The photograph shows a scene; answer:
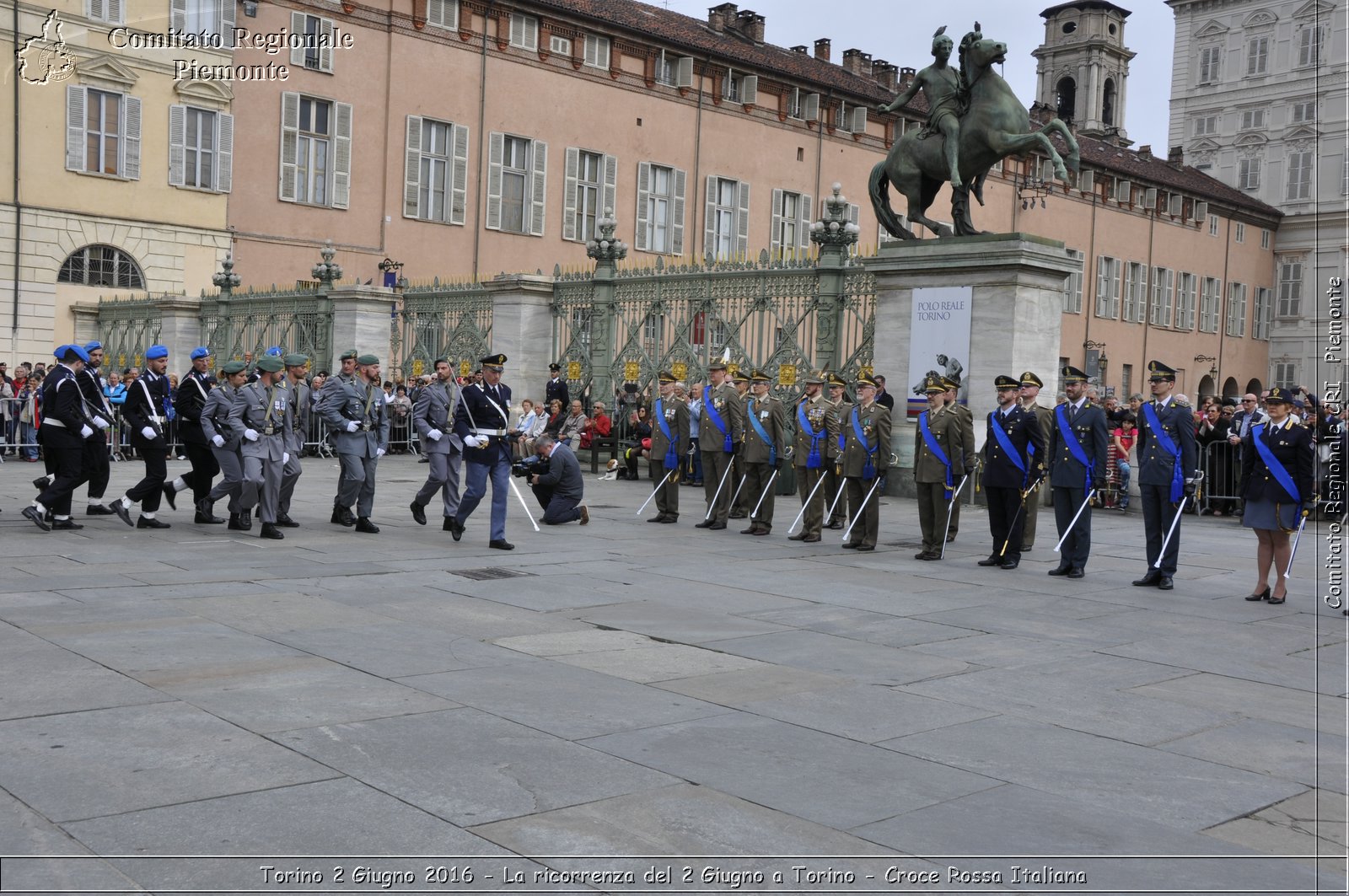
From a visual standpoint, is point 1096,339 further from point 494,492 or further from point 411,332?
point 494,492

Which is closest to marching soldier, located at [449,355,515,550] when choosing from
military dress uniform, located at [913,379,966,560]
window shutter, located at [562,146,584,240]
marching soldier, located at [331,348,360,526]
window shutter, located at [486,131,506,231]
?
marching soldier, located at [331,348,360,526]

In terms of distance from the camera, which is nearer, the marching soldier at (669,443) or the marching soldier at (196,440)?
the marching soldier at (196,440)

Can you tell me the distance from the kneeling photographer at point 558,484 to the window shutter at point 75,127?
69.4 feet

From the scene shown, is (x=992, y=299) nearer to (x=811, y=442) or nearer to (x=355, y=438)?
(x=811, y=442)

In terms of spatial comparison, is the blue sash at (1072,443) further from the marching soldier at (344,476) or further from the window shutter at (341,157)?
the window shutter at (341,157)

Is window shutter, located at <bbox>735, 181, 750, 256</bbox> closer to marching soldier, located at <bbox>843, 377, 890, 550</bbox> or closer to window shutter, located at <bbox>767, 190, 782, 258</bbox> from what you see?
window shutter, located at <bbox>767, 190, 782, 258</bbox>

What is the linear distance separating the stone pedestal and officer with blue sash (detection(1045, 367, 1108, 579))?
4.49 metres

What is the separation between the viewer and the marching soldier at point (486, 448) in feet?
39.8

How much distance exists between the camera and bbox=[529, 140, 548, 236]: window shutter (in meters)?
37.5

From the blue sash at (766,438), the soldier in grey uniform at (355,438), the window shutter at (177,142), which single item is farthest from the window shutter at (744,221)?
the soldier in grey uniform at (355,438)

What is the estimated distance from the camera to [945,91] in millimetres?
17125

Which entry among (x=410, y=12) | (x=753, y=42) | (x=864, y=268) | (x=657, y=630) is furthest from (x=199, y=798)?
(x=753, y=42)

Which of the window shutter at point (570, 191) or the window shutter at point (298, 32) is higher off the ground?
the window shutter at point (298, 32)

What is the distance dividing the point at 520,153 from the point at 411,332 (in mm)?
12117
